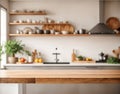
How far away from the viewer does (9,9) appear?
19.8ft

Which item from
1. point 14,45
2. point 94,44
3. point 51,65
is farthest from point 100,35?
point 14,45

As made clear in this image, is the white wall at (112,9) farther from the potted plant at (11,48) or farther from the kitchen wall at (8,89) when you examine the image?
the kitchen wall at (8,89)

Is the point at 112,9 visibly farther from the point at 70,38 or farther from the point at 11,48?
the point at 11,48

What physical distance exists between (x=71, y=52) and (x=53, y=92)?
11.6ft

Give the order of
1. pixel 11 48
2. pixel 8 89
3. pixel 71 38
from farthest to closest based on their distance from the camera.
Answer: pixel 71 38
pixel 11 48
pixel 8 89

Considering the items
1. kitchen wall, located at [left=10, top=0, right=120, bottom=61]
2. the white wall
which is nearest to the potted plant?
kitchen wall, located at [left=10, top=0, right=120, bottom=61]

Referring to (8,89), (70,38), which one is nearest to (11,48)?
(70,38)

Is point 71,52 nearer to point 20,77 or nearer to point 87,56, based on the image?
point 87,56

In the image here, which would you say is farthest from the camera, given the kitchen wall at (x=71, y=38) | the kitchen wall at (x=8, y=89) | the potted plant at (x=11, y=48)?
the kitchen wall at (x=71, y=38)

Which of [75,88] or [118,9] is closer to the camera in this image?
[75,88]

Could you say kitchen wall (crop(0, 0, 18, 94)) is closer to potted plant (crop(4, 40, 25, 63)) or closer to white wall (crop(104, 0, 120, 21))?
potted plant (crop(4, 40, 25, 63))

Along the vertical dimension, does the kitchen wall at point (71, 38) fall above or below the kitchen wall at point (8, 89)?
above

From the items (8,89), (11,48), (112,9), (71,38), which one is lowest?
(8,89)

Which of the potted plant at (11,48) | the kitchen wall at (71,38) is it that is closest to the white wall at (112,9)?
the kitchen wall at (71,38)
